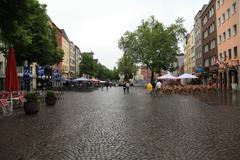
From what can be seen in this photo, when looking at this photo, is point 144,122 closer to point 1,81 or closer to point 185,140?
point 185,140

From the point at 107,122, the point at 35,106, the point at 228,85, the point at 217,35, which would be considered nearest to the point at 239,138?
the point at 107,122

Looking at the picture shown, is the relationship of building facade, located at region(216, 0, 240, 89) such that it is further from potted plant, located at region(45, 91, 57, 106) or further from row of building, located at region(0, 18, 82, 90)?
potted plant, located at region(45, 91, 57, 106)

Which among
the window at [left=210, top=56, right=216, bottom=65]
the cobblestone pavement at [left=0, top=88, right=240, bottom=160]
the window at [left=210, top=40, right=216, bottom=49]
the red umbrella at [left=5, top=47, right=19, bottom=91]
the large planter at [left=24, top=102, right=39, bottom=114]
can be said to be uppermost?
the window at [left=210, top=40, right=216, bottom=49]

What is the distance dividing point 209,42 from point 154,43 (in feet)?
38.7

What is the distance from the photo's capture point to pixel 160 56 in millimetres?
72438

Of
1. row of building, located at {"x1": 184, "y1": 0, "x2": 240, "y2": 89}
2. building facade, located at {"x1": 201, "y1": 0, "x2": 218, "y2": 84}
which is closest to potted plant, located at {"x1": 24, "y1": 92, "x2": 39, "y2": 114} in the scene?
row of building, located at {"x1": 184, "y1": 0, "x2": 240, "y2": 89}

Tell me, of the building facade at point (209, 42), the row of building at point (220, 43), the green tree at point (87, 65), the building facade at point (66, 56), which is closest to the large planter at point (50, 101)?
the row of building at point (220, 43)

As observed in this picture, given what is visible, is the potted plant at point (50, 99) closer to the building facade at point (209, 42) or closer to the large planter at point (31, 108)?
the large planter at point (31, 108)

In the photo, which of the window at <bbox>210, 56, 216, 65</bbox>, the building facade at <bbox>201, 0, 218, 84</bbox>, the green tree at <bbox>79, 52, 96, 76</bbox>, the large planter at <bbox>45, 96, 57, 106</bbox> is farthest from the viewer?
the green tree at <bbox>79, 52, 96, 76</bbox>

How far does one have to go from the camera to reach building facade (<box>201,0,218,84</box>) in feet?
193

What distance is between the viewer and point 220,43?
54.4 m

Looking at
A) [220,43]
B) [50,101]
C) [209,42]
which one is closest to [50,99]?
[50,101]

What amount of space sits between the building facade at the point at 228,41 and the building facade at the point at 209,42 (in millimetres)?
3306

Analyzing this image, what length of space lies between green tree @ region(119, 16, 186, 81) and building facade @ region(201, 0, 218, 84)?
4.95 metres
